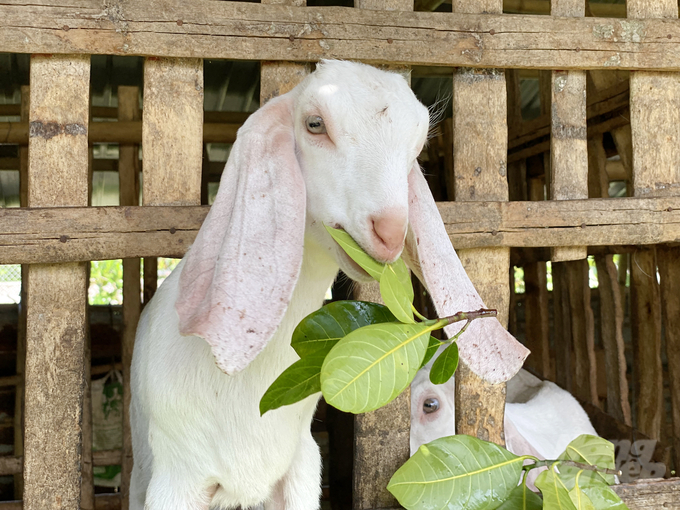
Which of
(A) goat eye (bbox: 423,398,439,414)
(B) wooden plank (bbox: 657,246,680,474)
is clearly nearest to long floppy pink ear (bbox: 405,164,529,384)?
(A) goat eye (bbox: 423,398,439,414)

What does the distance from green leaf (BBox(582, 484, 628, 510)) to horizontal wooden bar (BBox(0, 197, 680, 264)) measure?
0.97m

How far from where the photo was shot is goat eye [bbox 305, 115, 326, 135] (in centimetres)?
148

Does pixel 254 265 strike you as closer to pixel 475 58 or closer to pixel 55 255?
pixel 55 255

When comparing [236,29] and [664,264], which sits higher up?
[236,29]

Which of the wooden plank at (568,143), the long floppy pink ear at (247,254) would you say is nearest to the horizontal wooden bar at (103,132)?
the wooden plank at (568,143)

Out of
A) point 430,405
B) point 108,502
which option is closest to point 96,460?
point 108,502

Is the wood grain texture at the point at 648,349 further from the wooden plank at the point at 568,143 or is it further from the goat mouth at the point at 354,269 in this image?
the goat mouth at the point at 354,269

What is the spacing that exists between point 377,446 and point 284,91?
1.24m

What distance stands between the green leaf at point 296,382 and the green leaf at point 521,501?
1.72 feet

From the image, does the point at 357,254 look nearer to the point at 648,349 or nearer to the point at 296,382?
the point at 296,382

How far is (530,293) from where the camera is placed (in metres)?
4.68

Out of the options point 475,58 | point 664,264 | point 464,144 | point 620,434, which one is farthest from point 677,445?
point 475,58

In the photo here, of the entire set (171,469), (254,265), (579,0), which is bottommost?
(171,469)

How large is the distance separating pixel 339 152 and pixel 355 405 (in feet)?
1.95
